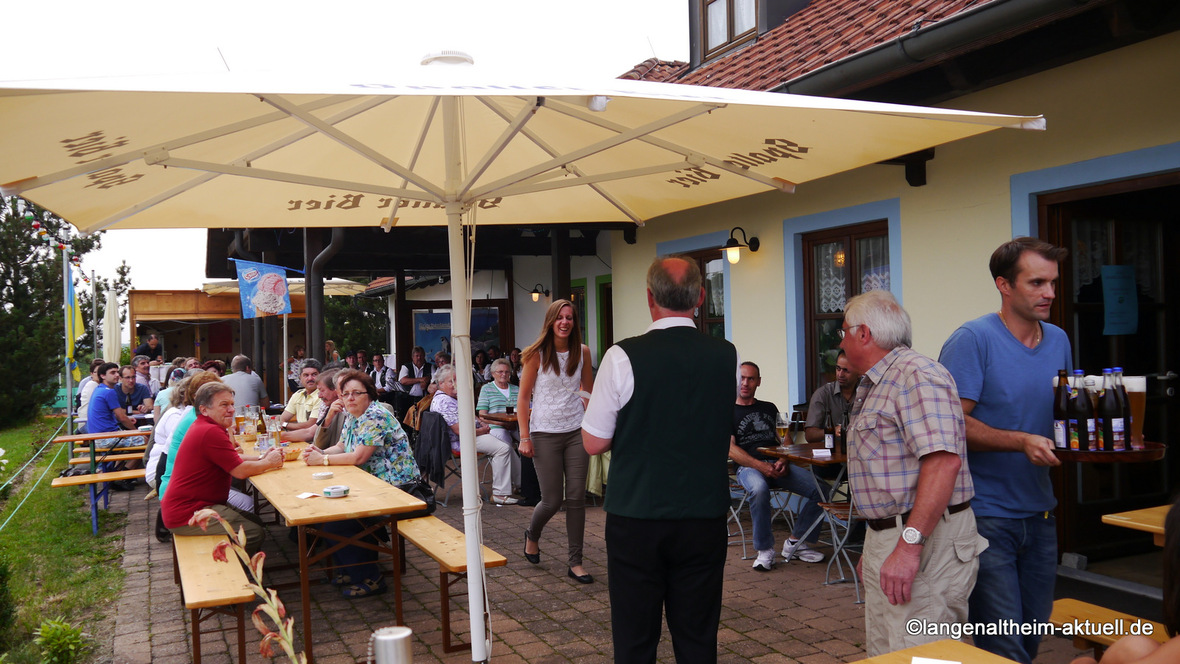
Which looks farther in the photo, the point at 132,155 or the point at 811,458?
the point at 811,458

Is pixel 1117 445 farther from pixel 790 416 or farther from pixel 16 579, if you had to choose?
pixel 16 579

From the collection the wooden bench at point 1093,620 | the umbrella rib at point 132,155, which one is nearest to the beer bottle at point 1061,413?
the wooden bench at point 1093,620

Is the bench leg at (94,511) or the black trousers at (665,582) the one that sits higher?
the black trousers at (665,582)

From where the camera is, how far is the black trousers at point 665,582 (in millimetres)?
2824

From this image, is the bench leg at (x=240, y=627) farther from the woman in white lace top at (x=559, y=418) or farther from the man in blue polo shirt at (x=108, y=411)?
the man in blue polo shirt at (x=108, y=411)

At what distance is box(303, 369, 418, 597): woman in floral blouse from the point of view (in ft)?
17.6

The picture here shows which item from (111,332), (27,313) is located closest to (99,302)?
(27,313)

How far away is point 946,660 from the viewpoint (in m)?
1.76

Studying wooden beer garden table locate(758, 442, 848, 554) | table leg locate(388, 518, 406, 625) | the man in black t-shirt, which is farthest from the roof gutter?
table leg locate(388, 518, 406, 625)

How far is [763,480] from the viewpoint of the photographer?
228 inches

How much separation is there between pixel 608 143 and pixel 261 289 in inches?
361

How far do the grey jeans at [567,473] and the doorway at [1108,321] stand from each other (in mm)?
2912

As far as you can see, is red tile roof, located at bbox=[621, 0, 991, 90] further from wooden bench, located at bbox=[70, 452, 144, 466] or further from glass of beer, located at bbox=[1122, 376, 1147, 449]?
wooden bench, located at bbox=[70, 452, 144, 466]

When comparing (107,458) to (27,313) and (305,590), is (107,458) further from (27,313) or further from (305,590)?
(27,313)
